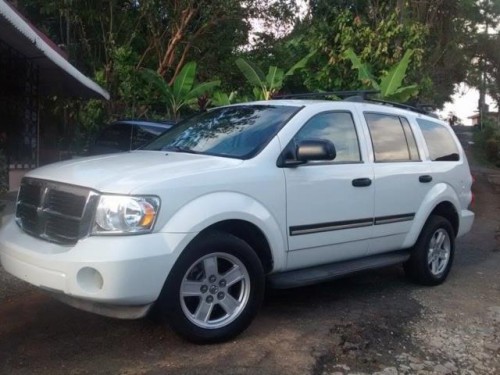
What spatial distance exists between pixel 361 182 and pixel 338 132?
19.3 inches

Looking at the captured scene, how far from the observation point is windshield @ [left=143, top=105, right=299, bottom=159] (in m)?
4.74

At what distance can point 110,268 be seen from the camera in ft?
12.0

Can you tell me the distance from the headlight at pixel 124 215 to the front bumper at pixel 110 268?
63mm

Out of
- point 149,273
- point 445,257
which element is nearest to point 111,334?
point 149,273

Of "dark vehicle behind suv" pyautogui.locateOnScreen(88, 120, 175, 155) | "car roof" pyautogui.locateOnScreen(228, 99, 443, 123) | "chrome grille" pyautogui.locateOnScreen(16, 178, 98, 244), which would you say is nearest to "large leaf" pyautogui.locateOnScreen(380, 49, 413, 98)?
"dark vehicle behind suv" pyautogui.locateOnScreen(88, 120, 175, 155)

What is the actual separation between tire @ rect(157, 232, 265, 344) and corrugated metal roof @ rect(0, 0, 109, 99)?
14.1 feet

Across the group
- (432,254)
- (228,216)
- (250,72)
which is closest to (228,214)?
(228,216)

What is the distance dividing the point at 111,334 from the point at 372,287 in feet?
9.36

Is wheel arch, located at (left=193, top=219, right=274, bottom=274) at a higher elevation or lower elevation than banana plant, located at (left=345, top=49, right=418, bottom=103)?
lower

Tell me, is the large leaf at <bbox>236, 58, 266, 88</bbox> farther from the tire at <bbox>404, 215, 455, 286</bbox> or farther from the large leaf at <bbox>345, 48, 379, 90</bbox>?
the tire at <bbox>404, 215, 455, 286</bbox>

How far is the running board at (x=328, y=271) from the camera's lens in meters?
4.62

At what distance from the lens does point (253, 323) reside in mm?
4766

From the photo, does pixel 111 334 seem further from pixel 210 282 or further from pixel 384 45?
pixel 384 45

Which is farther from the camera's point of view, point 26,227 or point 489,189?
point 489,189
